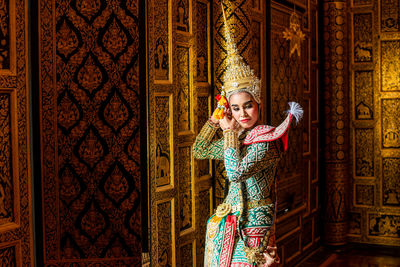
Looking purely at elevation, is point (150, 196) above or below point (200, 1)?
below

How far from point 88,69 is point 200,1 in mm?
1215

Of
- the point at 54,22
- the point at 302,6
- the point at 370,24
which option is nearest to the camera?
the point at 54,22

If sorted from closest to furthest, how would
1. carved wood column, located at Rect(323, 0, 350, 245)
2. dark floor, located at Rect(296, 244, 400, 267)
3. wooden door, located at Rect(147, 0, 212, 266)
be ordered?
1. wooden door, located at Rect(147, 0, 212, 266)
2. dark floor, located at Rect(296, 244, 400, 267)
3. carved wood column, located at Rect(323, 0, 350, 245)

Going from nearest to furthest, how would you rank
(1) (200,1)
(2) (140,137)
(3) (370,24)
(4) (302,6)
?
(2) (140,137) → (1) (200,1) → (4) (302,6) → (3) (370,24)

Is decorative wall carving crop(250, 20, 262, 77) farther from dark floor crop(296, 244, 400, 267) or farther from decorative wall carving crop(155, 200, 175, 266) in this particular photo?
dark floor crop(296, 244, 400, 267)

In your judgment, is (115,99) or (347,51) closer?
(115,99)

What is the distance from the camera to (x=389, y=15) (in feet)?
18.7

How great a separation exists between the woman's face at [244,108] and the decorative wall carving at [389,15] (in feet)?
12.6

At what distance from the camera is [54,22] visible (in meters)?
2.53

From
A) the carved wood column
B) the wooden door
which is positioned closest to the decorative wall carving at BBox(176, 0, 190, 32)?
the wooden door

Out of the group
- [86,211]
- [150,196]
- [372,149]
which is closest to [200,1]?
[150,196]

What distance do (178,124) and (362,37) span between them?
139 inches

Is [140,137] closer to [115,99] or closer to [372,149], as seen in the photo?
[115,99]

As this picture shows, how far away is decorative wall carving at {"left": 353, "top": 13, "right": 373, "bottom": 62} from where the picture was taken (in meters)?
5.81
